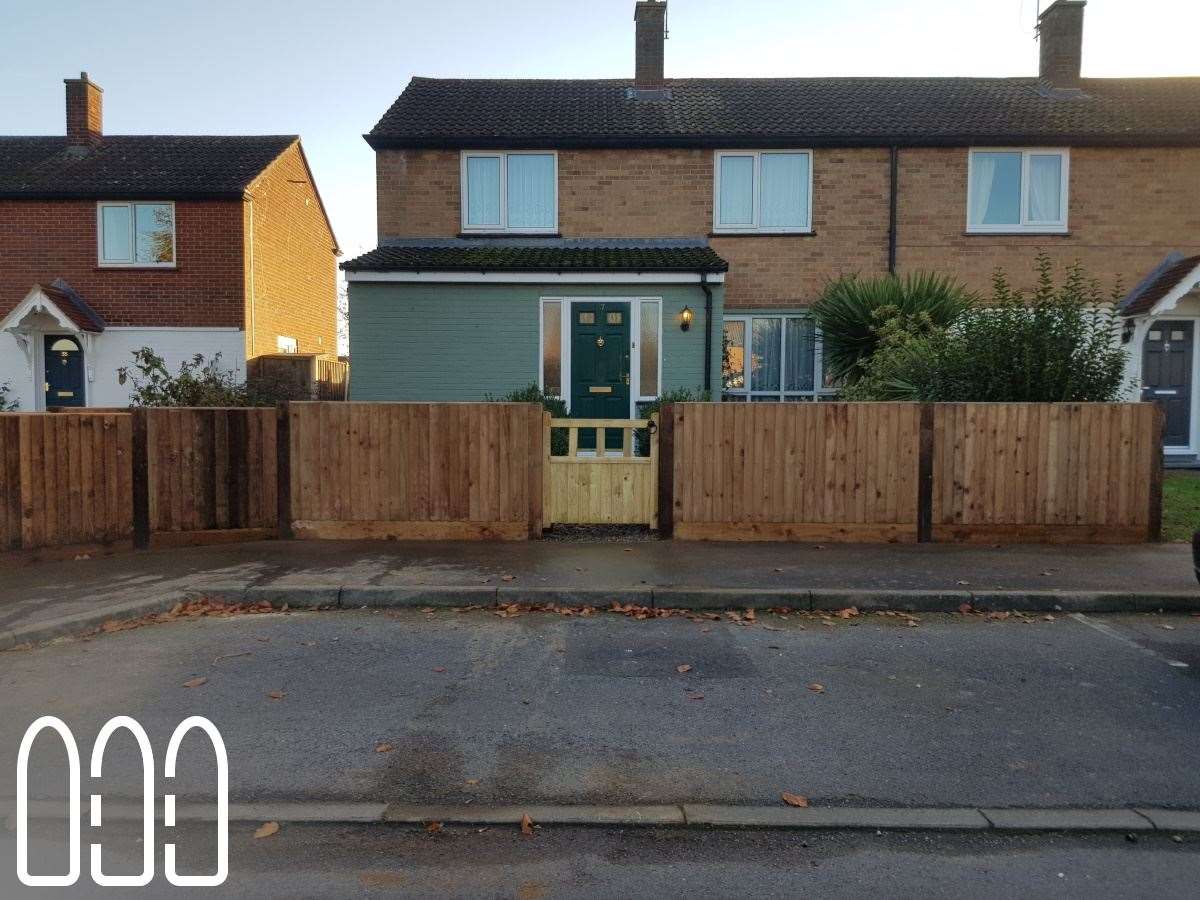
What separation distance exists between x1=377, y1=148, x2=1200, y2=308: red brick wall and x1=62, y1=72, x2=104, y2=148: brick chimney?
9623 millimetres

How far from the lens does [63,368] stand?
1897 cm

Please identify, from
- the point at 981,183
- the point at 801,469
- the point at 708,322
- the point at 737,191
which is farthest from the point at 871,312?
the point at 801,469

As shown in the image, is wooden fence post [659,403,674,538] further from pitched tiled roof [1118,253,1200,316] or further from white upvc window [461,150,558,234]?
pitched tiled roof [1118,253,1200,316]

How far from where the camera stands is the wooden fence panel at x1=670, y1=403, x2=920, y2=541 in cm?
920

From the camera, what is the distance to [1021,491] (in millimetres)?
9180

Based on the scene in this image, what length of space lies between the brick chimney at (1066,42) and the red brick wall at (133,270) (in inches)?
689

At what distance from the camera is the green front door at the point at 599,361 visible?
1475 cm

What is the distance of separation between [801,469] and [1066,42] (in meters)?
14.0

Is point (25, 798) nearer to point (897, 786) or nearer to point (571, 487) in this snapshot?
point (897, 786)

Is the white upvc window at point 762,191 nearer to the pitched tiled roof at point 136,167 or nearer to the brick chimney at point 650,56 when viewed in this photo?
the brick chimney at point 650,56

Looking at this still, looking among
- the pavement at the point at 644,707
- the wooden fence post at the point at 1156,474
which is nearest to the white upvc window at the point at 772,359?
the wooden fence post at the point at 1156,474

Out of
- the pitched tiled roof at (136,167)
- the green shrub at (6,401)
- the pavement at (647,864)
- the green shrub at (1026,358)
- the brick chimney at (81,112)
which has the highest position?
the brick chimney at (81,112)

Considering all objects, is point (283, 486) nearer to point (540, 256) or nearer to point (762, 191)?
point (540, 256)

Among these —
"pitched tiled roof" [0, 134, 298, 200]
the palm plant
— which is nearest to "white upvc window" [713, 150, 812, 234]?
the palm plant
